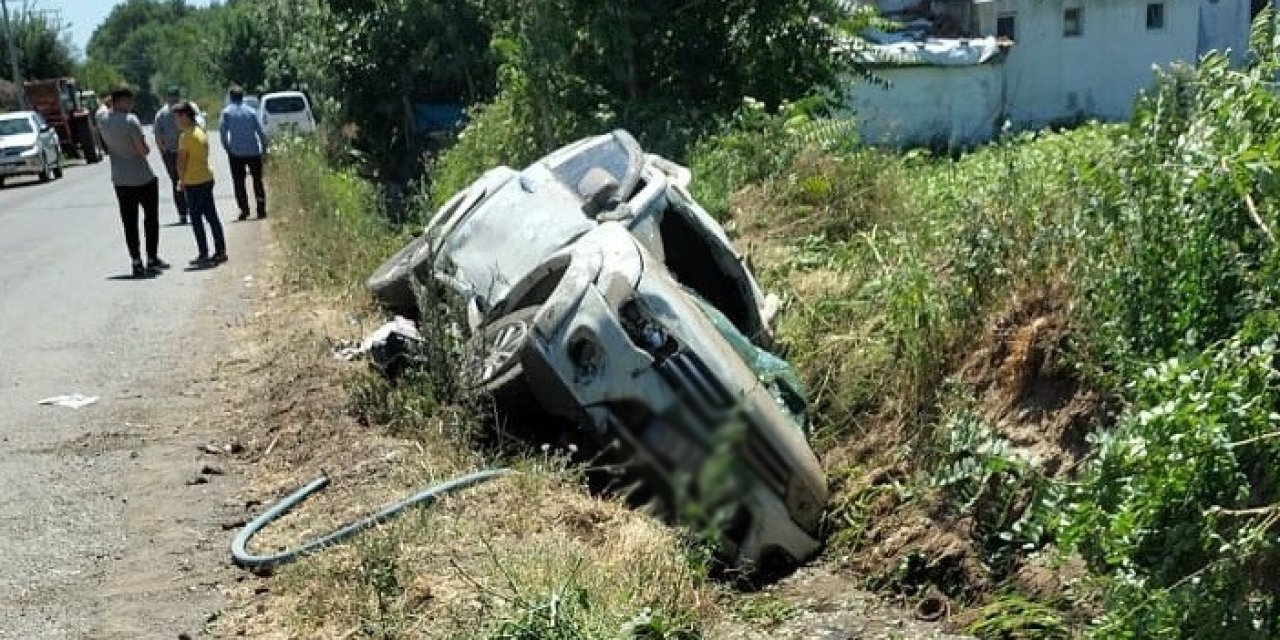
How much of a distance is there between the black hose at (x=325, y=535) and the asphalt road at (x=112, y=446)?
11 cm

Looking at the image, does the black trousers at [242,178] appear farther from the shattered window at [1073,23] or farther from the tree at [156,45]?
Result: the tree at [156,45]

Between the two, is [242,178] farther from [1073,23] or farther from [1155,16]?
[1155,16]

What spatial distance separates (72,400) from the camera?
7.89 metres

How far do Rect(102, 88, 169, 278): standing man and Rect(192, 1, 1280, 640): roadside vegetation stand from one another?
5.19 metres

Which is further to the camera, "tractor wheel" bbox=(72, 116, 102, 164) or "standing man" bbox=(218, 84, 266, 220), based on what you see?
"tractor wheel" bbox=(72, 116, 102, 164)

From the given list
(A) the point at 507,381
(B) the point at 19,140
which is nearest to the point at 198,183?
(A) the point at 507,381

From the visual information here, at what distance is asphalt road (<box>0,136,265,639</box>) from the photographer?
5031 millimetres

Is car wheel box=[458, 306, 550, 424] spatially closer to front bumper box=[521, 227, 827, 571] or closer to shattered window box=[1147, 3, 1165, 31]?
front bumper box=[521, 227, 827, 571]

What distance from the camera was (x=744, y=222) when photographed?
9.59 m

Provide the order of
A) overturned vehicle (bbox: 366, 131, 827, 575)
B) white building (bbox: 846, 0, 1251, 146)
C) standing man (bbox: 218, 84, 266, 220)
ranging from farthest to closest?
white building (bbox: 846, 0, 1251, 146)
standing man (bbox: 218, 84, 266, 220)
overturned vehicle (bbox: 366, 131, 827, 575)

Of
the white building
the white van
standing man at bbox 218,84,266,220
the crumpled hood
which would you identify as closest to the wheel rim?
standing man at bbox 218,84,266,220

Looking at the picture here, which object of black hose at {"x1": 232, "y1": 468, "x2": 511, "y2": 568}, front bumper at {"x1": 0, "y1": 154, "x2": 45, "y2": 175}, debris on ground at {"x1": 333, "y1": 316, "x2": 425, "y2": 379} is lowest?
front bumper at {"x1": 0, "y1": 154, "x2": 45, "y2": 175}

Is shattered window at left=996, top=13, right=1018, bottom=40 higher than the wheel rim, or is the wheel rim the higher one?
shattered window at left=996, top=13, right=1018, bottom=40

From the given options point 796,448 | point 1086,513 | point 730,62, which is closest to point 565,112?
point 730,62
